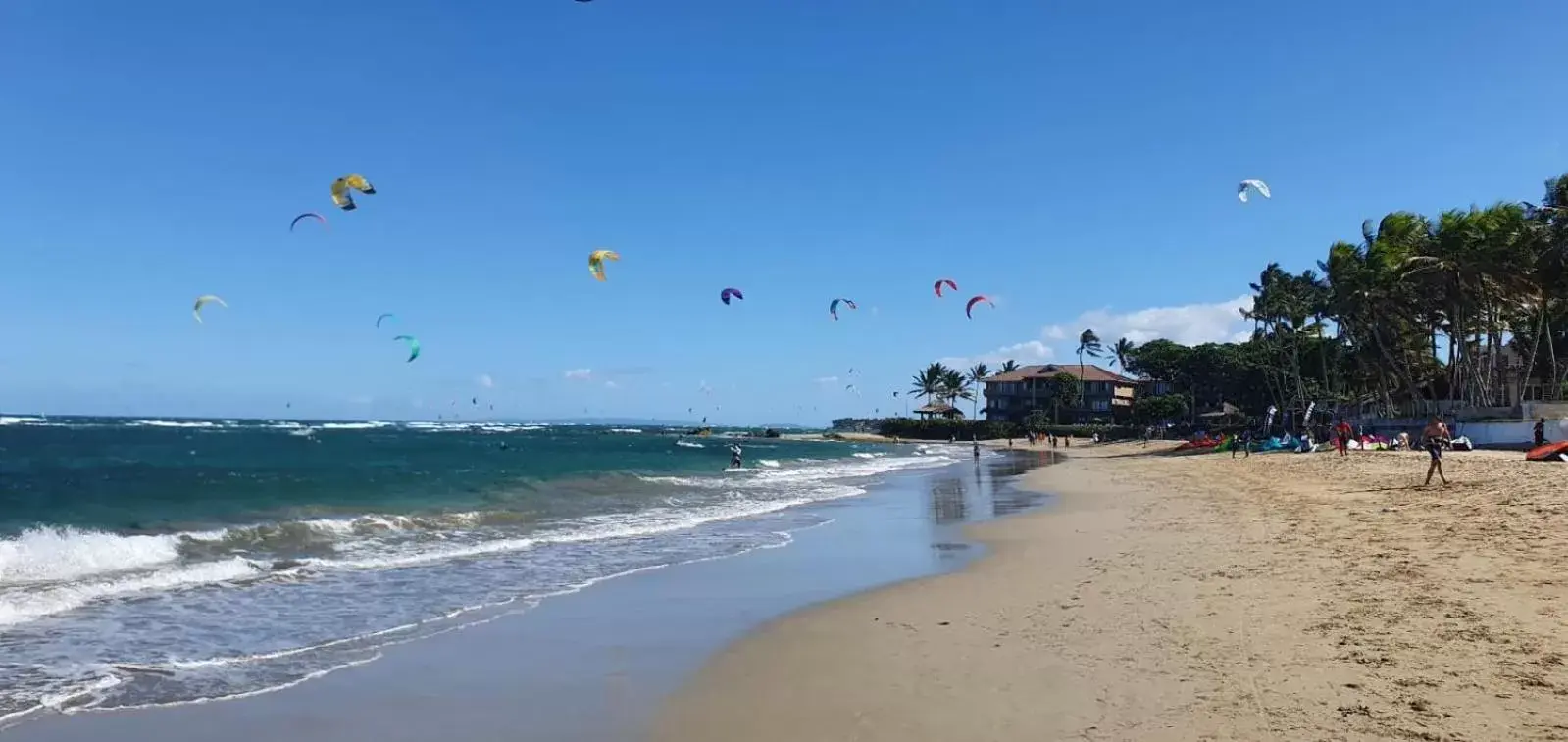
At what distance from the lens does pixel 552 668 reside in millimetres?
7266

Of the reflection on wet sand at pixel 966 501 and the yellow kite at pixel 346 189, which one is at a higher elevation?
the yellow kite at pixel 346 189

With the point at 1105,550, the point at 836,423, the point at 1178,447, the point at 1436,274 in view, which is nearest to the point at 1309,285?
the point at 1178,447

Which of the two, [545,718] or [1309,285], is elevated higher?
[1309,285]

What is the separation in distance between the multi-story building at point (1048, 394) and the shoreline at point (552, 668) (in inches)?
3590

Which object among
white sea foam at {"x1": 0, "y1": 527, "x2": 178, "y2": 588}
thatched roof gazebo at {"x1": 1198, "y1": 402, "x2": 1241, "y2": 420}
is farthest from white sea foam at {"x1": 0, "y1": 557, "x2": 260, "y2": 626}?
thatched roof gazebo at {"x1": 1198, "y1": 402, "x2": 1241, "y2": 420}

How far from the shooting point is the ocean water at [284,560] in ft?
24.5

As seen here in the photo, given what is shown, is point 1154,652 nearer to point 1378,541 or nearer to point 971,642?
point 971,642

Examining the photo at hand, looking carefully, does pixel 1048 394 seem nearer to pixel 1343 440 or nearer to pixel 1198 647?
pixel 1343 440

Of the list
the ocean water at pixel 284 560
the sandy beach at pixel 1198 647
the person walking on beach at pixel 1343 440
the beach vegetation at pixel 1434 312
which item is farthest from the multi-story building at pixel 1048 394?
the sandy beach at pixel 1198 647

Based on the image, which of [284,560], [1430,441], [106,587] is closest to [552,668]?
[106,587]

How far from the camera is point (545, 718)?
596 cm

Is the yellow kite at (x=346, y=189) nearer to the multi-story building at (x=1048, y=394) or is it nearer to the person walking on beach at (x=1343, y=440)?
the person walking on beach at (x=1343, y=440)

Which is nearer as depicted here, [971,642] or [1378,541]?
[971,642]

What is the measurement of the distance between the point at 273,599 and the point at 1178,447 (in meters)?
49.7
